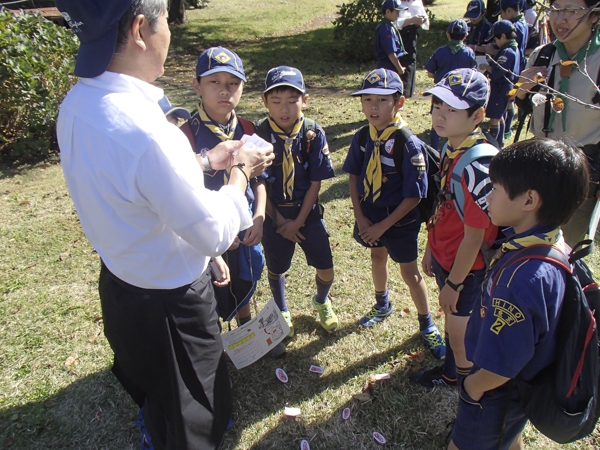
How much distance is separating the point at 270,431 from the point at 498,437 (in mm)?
1419

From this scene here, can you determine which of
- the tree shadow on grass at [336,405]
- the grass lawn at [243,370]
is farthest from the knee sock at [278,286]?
the tree shadow on grass at [336,405]

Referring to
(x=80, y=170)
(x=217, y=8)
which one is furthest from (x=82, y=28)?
(x=217, y=8)

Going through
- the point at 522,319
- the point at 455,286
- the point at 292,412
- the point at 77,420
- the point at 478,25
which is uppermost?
the point at 478,25

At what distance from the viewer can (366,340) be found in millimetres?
3355

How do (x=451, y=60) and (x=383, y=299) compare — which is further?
(x=451, y=60)

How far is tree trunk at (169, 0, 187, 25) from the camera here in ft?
53.1

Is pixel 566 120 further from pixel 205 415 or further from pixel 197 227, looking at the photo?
pixel 205 415

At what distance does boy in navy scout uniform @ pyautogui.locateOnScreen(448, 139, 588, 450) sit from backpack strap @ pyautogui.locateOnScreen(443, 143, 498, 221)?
1.56ft

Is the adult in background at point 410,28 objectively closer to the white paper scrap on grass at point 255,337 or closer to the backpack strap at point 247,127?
the backpack strap at point 247,127

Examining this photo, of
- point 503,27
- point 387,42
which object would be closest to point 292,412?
point 503,27

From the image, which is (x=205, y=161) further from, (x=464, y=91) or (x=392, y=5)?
(x=392, y=5)

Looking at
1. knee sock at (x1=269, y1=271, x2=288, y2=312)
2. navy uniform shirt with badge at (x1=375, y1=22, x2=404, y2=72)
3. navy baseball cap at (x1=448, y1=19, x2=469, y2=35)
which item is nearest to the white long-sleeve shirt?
knee sock at (x1=269, y1=271, x2=288, y2=312)

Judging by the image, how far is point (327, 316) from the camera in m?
3.44

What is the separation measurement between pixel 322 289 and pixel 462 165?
1681 mm
